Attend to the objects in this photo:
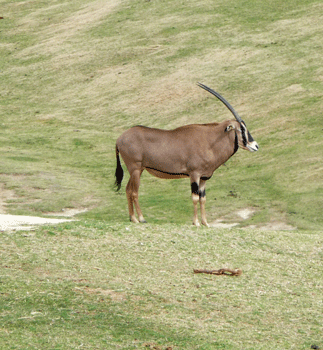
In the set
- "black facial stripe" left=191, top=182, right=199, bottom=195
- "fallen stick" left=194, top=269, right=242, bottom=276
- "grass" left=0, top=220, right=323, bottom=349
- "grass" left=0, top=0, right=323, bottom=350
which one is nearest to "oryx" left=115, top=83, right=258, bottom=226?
"black facial stripe" left=191, top=182, right=199, bottom=195

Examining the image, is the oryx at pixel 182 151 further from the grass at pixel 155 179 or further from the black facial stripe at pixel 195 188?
the grass at pixel 155 179

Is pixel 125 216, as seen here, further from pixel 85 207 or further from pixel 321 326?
pixel 321 326

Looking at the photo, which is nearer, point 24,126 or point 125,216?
point 125,216

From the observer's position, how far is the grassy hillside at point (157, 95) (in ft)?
81.9

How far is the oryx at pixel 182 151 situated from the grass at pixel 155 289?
5.23ft

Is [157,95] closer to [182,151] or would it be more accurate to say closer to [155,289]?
[182,151]

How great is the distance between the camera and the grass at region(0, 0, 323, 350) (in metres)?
9.70

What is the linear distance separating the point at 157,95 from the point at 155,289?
99.8ft

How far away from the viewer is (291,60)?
40312 mm

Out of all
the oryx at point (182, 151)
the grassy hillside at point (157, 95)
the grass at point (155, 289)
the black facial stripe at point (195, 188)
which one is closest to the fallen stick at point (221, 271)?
the grass at point (155, 289)

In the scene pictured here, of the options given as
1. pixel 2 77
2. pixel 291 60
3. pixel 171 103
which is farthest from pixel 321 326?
pixel 2 77

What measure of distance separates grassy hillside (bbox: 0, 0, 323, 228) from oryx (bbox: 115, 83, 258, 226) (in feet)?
21.1

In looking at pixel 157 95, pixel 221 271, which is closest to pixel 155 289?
pixel 221 271

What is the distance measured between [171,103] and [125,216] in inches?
695
